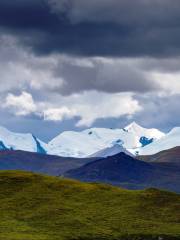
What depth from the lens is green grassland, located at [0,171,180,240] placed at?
147 metres

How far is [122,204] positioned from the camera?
176 m

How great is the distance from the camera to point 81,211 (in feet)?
550

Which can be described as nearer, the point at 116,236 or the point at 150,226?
the point at 116,236

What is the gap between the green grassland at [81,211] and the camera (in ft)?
483

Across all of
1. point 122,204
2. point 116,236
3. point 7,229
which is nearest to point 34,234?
point 7,229

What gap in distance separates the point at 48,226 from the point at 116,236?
17.1 meters

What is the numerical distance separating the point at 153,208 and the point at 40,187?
3514 centimetres

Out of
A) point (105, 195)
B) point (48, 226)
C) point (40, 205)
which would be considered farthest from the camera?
point (105, 195)

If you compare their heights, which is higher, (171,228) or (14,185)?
(14,185)

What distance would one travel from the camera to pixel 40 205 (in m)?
172

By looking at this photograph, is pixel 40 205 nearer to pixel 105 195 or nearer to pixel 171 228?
pixel 105 195

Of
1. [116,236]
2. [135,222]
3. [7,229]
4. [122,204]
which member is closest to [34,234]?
[7,229]

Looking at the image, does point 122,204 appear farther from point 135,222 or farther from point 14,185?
point 14,185

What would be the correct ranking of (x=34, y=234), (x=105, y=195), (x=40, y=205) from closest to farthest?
1. (x=34, y=234)
2. (x=40, y=205)
3. (x=105, y=195)
